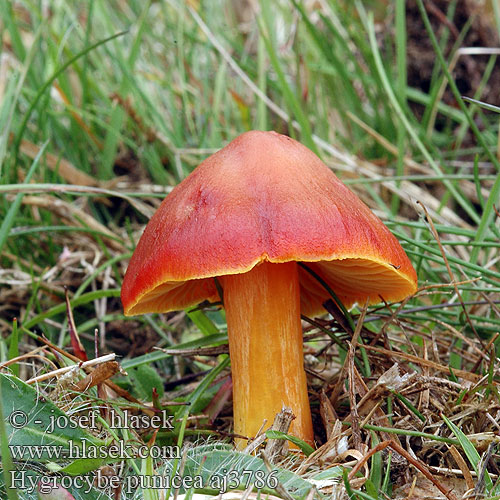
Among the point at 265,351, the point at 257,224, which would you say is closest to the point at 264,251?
the point at 257,224

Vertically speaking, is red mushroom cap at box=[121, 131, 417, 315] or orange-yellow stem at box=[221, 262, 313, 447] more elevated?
red mushroom cap at box=[121, 131, 417, 315]

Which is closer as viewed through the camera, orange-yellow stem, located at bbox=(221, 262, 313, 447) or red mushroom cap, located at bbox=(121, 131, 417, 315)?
red mushroom cap, located at bbox=(121, 131, 417, 315)

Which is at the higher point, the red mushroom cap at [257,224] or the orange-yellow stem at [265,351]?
the red mushroom cap at [257,224]

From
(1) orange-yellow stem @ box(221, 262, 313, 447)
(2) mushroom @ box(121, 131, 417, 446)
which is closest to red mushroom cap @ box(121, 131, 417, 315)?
(2) mushroom @ box(121, 131, 417, 446)

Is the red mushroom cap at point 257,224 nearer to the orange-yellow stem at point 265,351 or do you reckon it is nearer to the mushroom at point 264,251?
the mushroom at point 264,251

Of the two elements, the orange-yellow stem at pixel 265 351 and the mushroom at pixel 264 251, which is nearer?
the mushroom at pixel 264 251

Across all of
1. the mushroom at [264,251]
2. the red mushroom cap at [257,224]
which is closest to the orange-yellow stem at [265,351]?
the mushroom at [264,251]

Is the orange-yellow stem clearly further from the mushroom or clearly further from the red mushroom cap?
the red mushroom cap

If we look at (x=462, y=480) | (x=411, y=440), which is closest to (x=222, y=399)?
(x=411, y=440)
